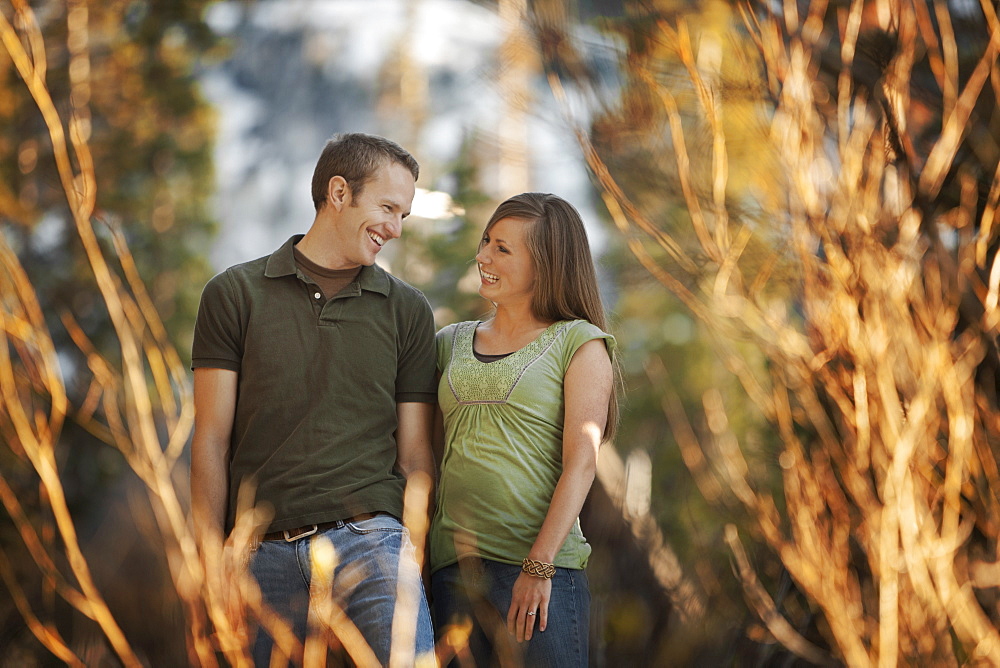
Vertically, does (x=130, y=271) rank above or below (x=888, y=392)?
above

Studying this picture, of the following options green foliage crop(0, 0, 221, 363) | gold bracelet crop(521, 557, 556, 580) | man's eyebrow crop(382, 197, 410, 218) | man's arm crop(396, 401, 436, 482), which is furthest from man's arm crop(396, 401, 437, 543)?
green foliage crop(0, 0, 221, 363)

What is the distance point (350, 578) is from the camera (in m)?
1.52

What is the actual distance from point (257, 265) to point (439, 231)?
2.20 metres

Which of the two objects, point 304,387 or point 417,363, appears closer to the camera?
point 304,387

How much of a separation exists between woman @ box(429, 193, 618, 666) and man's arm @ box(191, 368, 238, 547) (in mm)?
384

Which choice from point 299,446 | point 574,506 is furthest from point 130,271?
point 574,506

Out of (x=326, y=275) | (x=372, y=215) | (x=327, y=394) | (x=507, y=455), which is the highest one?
(x=372, y=215)

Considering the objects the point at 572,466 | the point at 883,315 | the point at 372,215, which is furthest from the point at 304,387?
the point at 883,315

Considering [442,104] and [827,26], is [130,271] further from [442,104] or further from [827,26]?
[442,104]

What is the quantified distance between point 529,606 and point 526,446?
28cm

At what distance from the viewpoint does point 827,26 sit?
2.21 meters

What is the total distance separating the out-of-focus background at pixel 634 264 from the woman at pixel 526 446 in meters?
0.17

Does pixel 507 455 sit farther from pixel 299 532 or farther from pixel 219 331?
pixel 219 331

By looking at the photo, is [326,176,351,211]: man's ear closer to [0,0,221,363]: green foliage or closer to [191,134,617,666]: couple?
[191,134,617,666]: couple
